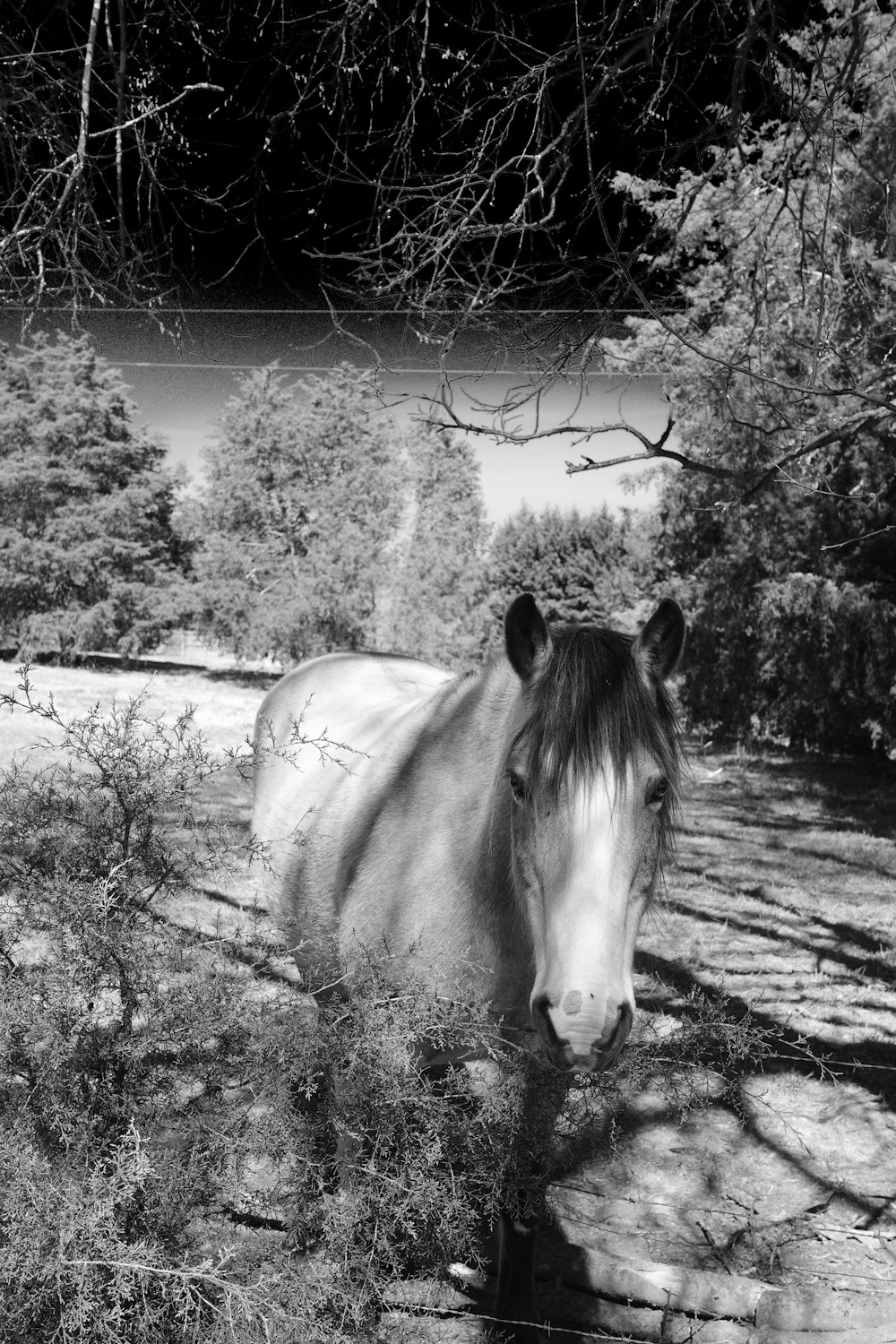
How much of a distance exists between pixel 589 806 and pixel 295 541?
2440cm

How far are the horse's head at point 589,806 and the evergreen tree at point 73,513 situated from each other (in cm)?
2535

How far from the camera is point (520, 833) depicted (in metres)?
1.95

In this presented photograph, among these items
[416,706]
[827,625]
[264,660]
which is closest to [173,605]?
[264,660]

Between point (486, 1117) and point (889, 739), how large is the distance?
1302 centimetres

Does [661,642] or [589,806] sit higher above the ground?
[661,642]

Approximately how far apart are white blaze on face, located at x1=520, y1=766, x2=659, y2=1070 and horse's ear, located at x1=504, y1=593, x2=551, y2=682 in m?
0.38

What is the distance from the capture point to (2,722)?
11.9m

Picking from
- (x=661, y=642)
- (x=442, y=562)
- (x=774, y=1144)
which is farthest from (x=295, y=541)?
(x=661, y=642)

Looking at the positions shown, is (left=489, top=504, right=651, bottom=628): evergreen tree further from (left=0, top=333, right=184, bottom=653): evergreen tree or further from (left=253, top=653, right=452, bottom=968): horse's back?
(left=253, top=653, right=452, bottom=968): horse's back

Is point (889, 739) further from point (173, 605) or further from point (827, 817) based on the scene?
point (173, 605)

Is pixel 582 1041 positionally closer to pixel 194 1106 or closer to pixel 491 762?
pixel 194 1106

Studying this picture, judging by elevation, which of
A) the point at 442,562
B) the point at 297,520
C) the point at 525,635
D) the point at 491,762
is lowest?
the point at 491,762

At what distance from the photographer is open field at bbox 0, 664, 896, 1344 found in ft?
8.81

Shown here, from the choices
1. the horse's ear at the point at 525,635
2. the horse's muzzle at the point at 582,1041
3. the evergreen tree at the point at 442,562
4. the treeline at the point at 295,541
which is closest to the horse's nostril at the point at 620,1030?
the horse's muzzle at the point at 582,1041
